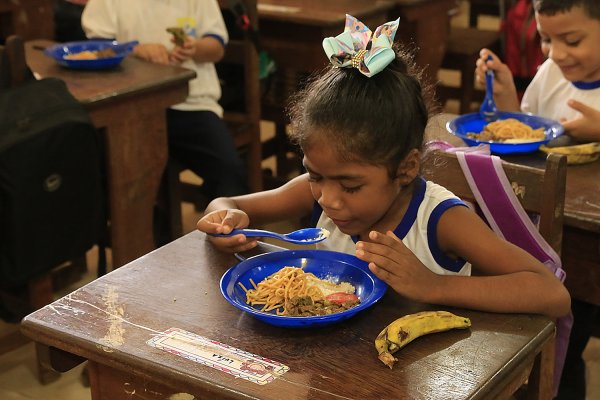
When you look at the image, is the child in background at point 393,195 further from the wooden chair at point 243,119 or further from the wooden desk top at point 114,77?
the wooden chair at point 243,119

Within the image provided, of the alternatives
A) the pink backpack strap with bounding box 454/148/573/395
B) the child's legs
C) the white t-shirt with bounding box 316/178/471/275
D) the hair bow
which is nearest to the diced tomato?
the white t-shirt with bounding box 316/178/471/275

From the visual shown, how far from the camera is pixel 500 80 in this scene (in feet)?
9.05

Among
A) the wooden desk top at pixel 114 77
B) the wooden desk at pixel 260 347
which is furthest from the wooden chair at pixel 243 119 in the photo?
the wooden desk at pixel 260 347

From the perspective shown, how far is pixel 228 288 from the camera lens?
1.56 m

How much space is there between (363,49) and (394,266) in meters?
0.41

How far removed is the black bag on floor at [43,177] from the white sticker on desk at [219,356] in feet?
4.03

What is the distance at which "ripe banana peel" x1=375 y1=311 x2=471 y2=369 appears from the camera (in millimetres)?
1355

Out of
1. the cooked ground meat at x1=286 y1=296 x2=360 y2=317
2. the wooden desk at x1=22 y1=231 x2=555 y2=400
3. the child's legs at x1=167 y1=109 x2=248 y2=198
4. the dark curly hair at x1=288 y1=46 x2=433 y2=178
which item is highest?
the dark curly hair at x1=288 y1=46 x2=433 y2=178

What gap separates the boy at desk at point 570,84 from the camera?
243 cm

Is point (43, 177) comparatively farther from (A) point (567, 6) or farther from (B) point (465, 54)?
(B) point (465, 54)

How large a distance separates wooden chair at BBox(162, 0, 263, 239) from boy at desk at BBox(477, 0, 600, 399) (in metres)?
1.20

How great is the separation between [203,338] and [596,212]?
102 centimetres

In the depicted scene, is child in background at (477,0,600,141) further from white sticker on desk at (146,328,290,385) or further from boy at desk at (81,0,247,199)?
white sticker on desk at (146,328,290,385)

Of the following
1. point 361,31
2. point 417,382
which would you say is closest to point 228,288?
point 417,382
